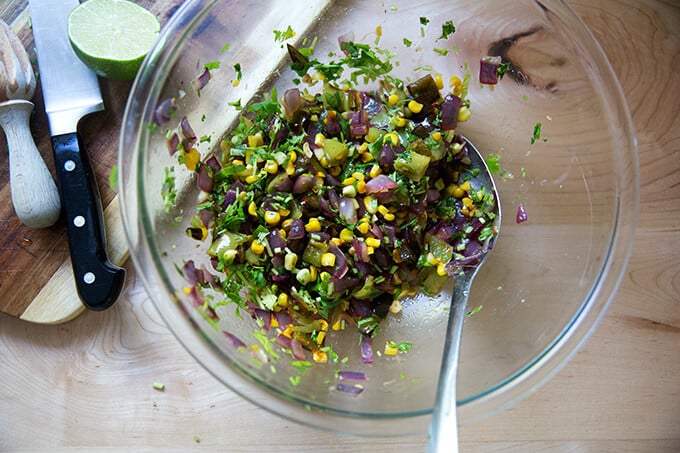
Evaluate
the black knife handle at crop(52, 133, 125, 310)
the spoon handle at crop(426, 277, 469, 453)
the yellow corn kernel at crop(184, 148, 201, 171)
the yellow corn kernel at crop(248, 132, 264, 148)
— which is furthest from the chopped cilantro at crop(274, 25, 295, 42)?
the spoon handle at crop(426, 277, 469, 453)

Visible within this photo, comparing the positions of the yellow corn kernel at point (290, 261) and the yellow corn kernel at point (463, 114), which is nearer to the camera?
the yellow corn kernel at point (290, 261)

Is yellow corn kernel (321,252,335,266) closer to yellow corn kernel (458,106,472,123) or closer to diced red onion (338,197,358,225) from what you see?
diced red onion (338,197,358,225)

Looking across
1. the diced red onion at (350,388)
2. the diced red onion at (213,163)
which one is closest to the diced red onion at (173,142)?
the diced red onion at (213,163)

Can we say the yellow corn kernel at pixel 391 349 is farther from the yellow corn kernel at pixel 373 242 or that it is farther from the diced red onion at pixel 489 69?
the diced red onion at pixel 489 69

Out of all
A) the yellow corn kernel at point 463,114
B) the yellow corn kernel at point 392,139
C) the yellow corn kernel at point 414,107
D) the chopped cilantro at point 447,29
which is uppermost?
the chopped cilantro at point 447,29

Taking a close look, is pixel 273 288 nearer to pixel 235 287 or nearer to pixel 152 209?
pixel 235 287

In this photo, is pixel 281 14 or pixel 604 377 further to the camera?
pixel 604 377

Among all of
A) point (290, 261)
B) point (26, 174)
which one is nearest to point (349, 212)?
point (290, 261)

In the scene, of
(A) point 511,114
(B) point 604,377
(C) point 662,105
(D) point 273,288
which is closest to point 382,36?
(A) point 511,114
